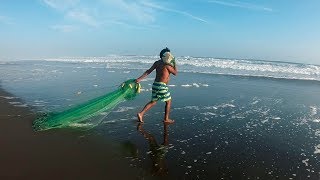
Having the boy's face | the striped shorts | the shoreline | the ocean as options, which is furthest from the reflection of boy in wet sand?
the boy's face

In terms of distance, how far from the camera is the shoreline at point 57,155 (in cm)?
462

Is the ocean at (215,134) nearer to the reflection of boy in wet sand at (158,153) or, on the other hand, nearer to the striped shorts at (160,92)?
the reflection of boy in wet sand at (158,153)

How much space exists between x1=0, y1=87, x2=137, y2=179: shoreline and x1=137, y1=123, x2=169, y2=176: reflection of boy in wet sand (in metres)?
0.37

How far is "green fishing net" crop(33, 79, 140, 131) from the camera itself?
7062 millimetres

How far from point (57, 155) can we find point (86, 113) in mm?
2004

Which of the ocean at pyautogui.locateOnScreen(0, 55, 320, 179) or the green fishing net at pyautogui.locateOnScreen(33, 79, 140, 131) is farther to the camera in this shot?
the green fishing net at pyautogui.locateOnScreen(33, 79, 140, 131)

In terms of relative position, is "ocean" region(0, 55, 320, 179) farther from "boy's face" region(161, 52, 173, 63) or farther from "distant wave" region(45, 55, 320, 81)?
"distant wave" region(45, 55, 320, 81)

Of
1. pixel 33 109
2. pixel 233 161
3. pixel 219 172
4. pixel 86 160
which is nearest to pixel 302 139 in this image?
pixel 233 161

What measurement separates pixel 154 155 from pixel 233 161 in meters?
1.29

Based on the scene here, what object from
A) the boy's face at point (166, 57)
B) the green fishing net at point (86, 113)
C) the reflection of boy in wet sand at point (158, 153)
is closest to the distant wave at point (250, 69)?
the boy's face at point (166, 57)

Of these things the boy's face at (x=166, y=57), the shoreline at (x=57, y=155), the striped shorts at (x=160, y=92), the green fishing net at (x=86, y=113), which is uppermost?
the boy's face at (x=166, y=57)

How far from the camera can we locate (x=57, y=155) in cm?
533

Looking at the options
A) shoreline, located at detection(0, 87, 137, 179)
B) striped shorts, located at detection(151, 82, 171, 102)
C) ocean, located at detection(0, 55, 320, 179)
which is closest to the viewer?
shoreline, located at detection(0, 87, 137, 179)

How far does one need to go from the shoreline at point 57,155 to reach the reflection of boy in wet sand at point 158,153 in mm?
367
